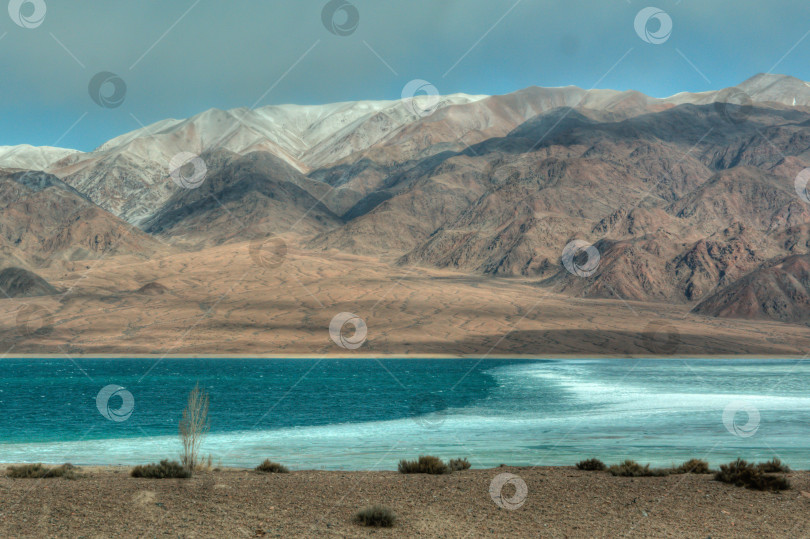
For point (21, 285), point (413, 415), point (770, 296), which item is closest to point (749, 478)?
point (413, 415)

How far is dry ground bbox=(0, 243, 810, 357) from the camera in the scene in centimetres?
11562

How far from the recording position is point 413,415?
45156 millimetres

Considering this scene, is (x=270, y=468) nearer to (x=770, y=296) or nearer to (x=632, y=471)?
(x=632, y=471)

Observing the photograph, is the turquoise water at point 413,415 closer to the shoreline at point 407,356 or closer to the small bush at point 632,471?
the small bush at point 632,471

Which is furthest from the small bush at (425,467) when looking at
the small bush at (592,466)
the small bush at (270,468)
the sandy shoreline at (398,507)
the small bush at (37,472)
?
the small bush at (37,472)

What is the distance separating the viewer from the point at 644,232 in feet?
620

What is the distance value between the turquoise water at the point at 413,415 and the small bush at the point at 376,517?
10226mm

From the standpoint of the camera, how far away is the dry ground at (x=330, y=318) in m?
116

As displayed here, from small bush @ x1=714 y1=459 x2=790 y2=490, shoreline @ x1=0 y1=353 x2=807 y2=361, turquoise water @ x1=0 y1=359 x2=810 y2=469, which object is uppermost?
shoreline @ x1=0 y1=353 x2=807 y2=361

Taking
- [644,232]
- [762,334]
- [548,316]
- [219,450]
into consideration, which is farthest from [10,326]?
[644,232]

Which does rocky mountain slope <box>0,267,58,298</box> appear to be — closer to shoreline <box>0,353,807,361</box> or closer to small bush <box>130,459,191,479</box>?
shoreline <box>0,353,807,361</box>

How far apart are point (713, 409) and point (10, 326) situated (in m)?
114

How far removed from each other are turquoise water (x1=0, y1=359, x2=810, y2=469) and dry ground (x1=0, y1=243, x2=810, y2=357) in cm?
2212

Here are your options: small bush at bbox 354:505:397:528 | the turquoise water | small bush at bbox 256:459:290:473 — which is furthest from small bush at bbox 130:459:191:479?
the turquoise water
